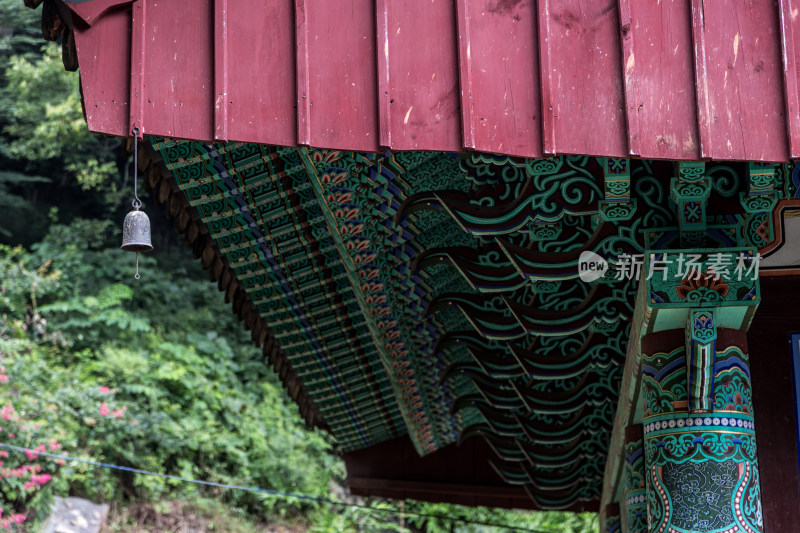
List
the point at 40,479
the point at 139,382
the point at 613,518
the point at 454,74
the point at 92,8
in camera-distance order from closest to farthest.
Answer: the point at 92,8, the point at 454,74, the point at 613,518, the point at 40,479, the point at 139,382

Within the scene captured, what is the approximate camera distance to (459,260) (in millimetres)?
3535

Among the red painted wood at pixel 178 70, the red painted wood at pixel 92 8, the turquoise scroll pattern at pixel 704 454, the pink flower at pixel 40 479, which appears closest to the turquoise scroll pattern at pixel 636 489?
the turquoise scroll pattern at pixel 704 454

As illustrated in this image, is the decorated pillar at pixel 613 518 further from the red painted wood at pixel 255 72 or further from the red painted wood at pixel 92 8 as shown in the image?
the red painted wood at pixel 92 8

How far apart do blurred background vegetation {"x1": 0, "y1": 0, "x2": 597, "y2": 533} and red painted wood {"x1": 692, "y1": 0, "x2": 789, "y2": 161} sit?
27.0ft

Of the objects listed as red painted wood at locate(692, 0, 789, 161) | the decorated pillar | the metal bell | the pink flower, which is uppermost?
red painted wood at locate(692, 0, 789, 161)

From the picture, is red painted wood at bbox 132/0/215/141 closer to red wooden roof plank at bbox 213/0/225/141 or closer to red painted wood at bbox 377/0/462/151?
red wooden roof plank at bbox 213/0/225/141

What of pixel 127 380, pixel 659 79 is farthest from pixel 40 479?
pixel 659 79

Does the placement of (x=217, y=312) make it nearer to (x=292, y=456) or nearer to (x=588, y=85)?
(x=292, y=456)

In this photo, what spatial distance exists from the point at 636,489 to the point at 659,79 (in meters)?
2.11

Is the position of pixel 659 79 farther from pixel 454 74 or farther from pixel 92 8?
pixel 92 8

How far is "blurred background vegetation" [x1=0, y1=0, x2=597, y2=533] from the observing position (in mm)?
10562

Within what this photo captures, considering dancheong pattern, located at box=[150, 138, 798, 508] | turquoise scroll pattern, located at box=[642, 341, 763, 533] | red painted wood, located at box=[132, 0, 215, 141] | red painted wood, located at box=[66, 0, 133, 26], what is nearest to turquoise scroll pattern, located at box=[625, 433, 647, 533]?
dancheong pattern, located at box=[150, 138, 798, 508]

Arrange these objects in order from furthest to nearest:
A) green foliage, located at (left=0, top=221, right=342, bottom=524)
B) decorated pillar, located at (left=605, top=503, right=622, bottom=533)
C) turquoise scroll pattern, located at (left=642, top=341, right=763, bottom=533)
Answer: green foliage, located at (left=0, top=221, right=342, bottom=524), decorated pillar, located at (left=605, top=503, right=622, bottom=533), turquoise scroll pattern, located at (left=642, top=341, right=763, bottom=533)

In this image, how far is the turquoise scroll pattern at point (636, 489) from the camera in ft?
12.6
